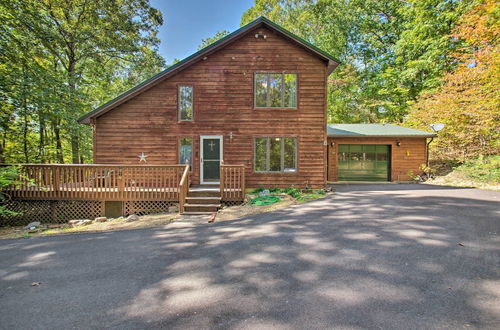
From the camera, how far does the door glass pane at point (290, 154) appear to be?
32.6 ft

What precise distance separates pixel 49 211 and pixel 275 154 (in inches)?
330

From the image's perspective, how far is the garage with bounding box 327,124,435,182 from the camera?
13.2m

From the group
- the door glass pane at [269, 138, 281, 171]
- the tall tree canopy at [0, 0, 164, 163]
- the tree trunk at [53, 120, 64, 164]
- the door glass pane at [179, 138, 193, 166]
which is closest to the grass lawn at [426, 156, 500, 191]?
the door glass pane at [269, 138, 281, 171]

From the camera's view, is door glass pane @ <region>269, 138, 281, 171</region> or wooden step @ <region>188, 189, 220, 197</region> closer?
wooden step @ <region>188, 189, 220, 197</region>

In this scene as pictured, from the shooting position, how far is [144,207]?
26.6ft

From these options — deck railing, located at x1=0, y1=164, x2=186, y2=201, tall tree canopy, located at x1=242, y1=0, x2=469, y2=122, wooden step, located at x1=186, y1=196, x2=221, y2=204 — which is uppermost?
tall tree canopy, located at x1=242, y1=0, x2=469, y2=122

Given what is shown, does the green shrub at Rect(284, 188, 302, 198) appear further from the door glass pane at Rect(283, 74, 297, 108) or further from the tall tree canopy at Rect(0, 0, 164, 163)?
the tall tree canopy at Rect(0, 0, 164, 163)

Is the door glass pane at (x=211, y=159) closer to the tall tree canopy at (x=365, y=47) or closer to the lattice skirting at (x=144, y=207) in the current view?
the lattice skirting at (x=144, y=207)

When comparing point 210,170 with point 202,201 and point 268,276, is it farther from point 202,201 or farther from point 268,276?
point 268,276

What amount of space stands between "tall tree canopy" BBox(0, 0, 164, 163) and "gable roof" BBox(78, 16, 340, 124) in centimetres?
443

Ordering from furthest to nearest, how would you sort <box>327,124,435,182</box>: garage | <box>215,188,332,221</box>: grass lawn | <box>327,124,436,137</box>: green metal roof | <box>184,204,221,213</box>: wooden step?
<box>327,124,435,182</box>: garage < <box>327,124,436,137</box>: green metal roof < <box>184,204,221,213</box>: wooden step < <box>215,188,332,221</box>: grass lawn

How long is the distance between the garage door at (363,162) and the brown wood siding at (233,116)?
4.39 meters

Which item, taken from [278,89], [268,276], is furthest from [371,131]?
[268,276]

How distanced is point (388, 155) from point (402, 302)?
12.8 meters
